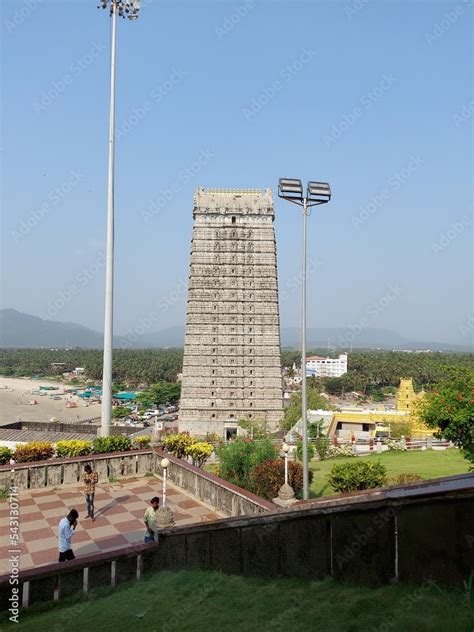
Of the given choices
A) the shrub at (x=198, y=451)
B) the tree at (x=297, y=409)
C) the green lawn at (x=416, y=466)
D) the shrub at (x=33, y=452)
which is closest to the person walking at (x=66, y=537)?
the shrub at (x=33, y=452)

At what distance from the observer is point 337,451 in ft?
118

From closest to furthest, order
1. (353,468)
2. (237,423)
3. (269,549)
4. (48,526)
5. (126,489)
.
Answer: (269,549), (48,526), (126,489), (353,468), (237,423)

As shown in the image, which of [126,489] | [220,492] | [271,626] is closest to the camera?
[271,626]

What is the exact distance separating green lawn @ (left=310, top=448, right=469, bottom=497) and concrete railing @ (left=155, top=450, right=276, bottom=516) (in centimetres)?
862

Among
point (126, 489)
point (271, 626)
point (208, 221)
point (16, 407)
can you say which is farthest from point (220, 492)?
point (16, 407)

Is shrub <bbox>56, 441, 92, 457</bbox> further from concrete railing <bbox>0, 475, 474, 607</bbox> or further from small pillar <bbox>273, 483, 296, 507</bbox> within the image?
small pillar <bbox>273, 483, 296, 507</bbox>

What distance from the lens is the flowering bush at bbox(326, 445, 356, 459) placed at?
35.2m

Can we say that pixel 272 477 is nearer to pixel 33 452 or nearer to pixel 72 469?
pixel 72 469

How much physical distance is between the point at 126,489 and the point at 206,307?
46325 mm

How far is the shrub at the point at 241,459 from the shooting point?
18750 mm

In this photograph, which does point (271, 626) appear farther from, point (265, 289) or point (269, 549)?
point (265, 289)

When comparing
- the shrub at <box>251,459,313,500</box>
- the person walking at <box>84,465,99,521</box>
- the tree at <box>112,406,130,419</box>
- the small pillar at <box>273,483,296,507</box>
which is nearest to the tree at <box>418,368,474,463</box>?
the shrub at <box>251,459,313,500</box>

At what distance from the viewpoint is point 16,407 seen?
12225cm

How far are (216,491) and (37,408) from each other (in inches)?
4669
